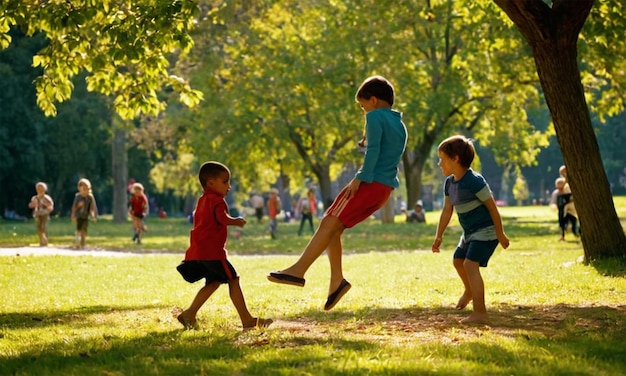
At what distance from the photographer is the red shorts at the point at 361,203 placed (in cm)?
852

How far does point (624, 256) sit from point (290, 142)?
30.8 m

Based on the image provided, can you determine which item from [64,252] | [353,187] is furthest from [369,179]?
[64,252]

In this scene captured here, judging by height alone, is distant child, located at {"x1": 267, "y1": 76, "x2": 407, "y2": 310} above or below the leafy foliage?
below

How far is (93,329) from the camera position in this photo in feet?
30.2

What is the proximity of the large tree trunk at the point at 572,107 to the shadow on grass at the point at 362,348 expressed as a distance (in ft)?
16.8

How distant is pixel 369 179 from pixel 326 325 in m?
1.36

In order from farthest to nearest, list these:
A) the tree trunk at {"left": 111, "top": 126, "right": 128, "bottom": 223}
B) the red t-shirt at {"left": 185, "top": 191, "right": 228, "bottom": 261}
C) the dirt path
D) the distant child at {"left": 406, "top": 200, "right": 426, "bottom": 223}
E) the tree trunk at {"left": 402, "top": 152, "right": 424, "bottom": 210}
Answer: the tree trunk at {"left": 111, "top": 126, "right": 128, "bottom": 223}
the distant child at {"left": 406, "top": 200, "right": 426, "bottom": 223}
the tree trunk at {"left": 402, "top": 152, "right": 424, "bottom": 210}
the dirt path
the red t-shirt at {"left": 185, "top": 191, "right": 228, "bottom": 261}

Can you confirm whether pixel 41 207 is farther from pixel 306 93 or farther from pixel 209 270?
pixel 306 93

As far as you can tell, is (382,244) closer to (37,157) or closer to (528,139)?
(528,139)

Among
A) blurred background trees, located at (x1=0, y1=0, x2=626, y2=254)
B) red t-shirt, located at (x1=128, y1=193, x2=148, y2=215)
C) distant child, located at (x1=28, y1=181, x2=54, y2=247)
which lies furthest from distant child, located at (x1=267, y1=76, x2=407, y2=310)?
red t-shirt, located at (x1=128, y1=193, x2=148, y2=215)

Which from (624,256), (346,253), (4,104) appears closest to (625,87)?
(346,253)

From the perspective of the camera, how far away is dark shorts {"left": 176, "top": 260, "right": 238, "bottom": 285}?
28.5 ft

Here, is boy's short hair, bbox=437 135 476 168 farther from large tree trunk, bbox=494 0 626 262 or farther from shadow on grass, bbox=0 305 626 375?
large tree trunk, bbox=494 0 626 262

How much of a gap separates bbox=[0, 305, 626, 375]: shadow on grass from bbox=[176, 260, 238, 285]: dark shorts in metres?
0.44
